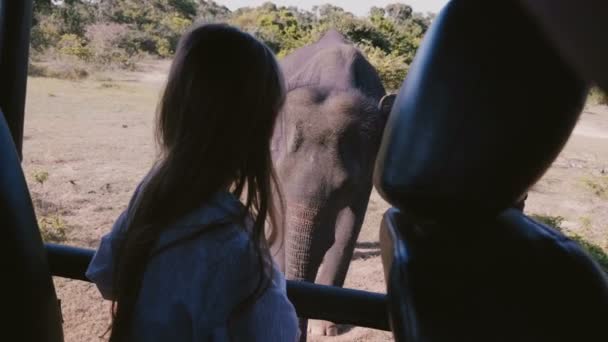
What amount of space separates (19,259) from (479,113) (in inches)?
27.7

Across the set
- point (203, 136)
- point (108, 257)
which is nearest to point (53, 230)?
point (108, 257)

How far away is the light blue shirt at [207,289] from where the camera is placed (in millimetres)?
766

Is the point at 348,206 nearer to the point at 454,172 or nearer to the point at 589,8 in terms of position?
the point at 454,172

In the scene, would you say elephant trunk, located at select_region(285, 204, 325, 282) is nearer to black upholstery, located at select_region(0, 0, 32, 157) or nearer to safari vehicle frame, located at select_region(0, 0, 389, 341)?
black upholstery, located at select_region(0, 0, 32, 157)

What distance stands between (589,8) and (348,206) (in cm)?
277

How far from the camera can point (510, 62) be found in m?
0.67

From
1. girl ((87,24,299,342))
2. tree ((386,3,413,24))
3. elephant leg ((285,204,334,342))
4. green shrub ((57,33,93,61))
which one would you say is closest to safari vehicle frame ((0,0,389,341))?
girl ((87,24,299,342))

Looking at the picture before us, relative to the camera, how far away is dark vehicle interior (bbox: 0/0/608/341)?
68 centimetres

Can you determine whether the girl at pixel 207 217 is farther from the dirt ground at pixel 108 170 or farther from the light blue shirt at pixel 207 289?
the dirt ground at pixel 108 170

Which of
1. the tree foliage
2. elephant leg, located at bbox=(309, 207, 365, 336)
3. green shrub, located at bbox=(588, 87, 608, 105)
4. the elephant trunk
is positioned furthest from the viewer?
elephant leg, located at bbox=(309, 207, 365, 336)

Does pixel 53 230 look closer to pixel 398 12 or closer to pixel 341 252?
pixel 341 252

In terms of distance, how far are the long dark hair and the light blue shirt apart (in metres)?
0.02

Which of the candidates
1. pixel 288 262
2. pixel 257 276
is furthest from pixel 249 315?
pixel 288 262

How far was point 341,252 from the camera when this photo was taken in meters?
→ 3.19
